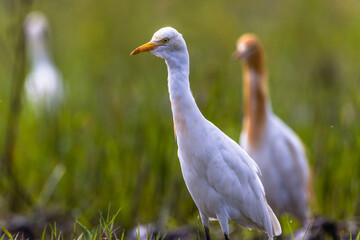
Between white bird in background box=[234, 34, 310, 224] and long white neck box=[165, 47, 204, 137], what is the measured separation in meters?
1.95

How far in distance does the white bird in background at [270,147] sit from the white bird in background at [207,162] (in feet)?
5.76

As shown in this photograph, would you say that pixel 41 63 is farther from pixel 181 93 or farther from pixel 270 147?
pixel 181 93

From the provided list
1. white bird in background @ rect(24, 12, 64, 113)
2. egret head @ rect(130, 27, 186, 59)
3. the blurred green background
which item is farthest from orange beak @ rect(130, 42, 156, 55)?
white bird in background @ rect(24, 12, 64, 113)

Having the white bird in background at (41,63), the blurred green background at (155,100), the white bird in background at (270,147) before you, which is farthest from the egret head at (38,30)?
the white bird in background at (270,147)

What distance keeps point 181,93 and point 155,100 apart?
119 inches

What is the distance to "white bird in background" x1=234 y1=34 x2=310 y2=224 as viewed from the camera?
4.09 meters

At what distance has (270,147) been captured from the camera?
4199mm

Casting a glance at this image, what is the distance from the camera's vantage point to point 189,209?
3863mm

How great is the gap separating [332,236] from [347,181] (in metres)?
0.71

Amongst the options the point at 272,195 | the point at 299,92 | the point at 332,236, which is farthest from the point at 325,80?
the point at 332,236

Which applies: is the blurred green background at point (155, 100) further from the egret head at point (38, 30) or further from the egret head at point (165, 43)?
the egret head at point (165, 43)

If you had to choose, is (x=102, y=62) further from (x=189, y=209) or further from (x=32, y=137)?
(x=189, y=209)

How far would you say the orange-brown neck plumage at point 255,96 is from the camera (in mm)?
4051

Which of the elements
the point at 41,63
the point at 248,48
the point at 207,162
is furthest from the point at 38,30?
the point at 207,162
